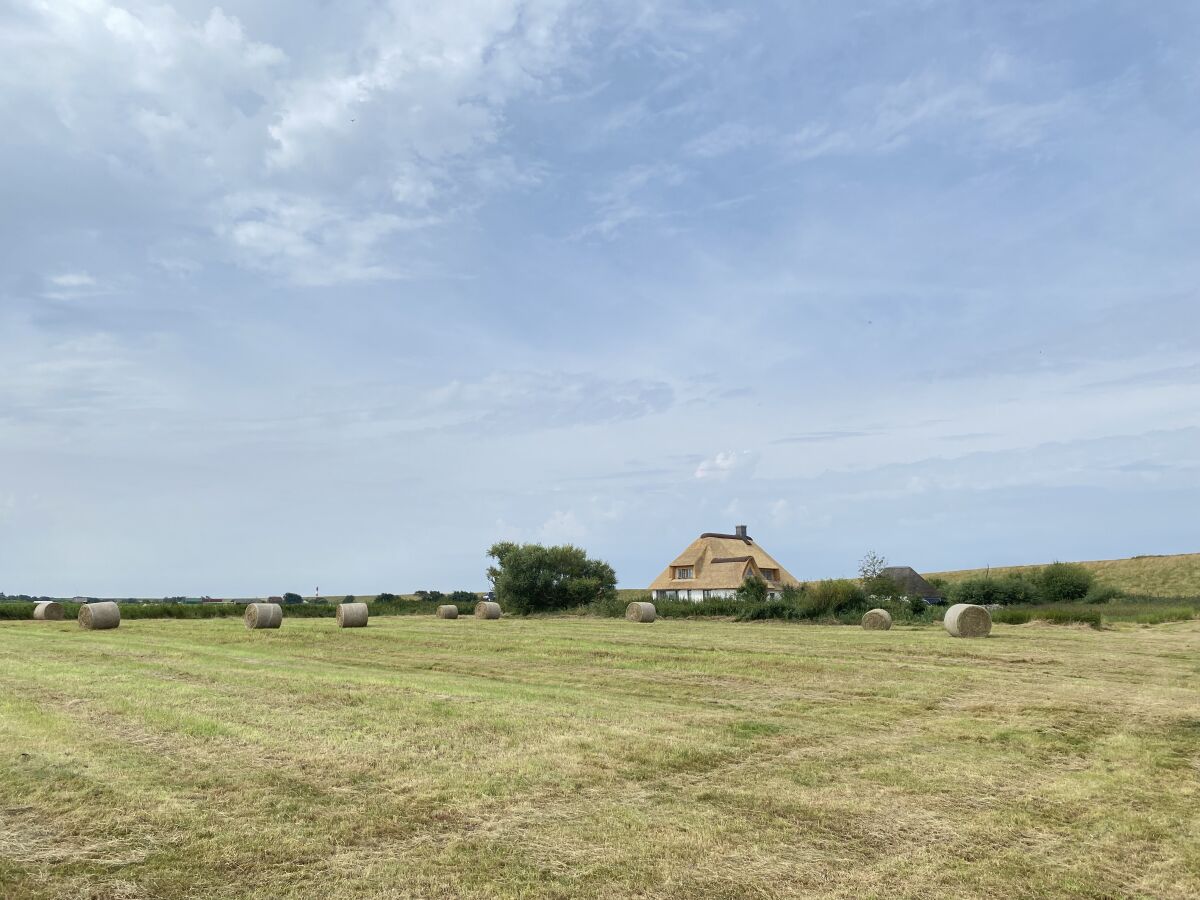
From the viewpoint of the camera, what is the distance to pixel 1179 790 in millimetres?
10188

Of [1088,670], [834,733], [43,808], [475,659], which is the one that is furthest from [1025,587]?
[43,808]

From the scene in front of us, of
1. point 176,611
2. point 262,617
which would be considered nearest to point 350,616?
point 262,617

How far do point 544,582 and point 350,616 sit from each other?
2899 cm

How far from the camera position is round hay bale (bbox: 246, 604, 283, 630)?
39.1 meters

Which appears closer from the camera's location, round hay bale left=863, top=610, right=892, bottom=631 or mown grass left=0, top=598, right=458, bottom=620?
round hay bale left=863, top=610, right=892, bottom=631

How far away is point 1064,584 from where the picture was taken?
207 ft

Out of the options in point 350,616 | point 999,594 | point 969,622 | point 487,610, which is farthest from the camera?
point 999,594

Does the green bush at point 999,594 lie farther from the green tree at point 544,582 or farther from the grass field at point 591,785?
the grass field at point 591,785

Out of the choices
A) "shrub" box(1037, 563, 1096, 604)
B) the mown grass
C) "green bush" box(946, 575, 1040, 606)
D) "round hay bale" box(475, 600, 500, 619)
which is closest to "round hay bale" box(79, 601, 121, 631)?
the mown grass

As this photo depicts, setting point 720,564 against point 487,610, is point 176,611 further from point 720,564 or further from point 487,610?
point 720,564

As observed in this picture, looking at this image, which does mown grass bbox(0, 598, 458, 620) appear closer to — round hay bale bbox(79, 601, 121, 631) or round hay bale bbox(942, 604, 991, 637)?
round hay bale bbox(79, 601, 121, 631)

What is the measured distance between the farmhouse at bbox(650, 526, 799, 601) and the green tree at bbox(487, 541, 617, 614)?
1143 centimetres

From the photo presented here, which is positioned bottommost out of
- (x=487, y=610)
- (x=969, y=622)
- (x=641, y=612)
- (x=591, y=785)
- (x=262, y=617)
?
(x=591, y=785)

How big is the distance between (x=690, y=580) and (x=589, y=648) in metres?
56.6
